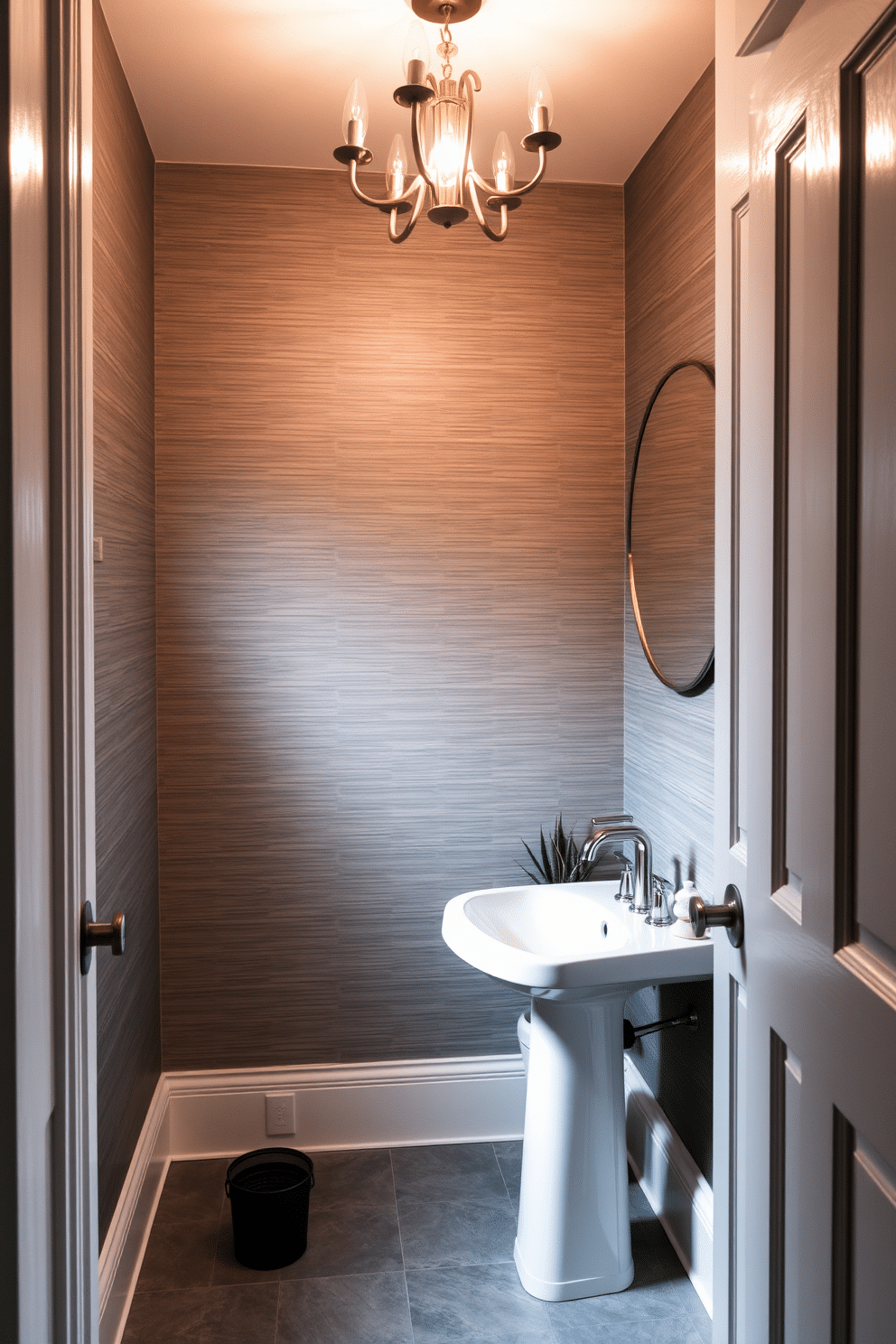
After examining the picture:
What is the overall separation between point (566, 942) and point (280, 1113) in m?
0.95

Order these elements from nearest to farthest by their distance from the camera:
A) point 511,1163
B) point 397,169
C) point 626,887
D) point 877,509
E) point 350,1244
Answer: point 877,509 < point 397,169 < point 350,1244 < point 626,887 < point 511,1163

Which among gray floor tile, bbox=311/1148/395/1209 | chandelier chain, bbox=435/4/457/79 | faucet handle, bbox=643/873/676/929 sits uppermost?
chandelier chain, bbox=435/4/457/79

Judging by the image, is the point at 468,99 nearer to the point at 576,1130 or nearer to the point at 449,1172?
the point at 576,1130

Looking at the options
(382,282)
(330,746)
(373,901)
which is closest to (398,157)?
(382,282)

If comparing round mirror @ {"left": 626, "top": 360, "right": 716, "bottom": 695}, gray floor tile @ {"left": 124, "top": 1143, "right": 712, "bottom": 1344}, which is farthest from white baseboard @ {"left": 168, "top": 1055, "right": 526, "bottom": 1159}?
round mirror @ {"left": 626, "top": 360, "right": 716, "bottom": 695}

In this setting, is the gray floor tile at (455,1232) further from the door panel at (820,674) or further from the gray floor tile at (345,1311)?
the door panel at (820,674)

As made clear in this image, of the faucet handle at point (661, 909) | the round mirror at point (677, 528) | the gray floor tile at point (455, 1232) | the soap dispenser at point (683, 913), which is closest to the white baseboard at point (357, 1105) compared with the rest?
the gray floor tile at point (455, 1232)

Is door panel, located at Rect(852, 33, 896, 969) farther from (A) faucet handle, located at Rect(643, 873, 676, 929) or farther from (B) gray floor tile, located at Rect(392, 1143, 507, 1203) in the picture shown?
(B) gray floor tile, located at Rect(392, 1143, 507, 1203)

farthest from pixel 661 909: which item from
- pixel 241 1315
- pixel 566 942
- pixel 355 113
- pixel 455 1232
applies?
pixel 355 113

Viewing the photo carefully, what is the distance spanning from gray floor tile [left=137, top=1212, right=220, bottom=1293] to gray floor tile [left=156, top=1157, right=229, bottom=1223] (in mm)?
31

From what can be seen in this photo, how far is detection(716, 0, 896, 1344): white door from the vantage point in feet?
2.61

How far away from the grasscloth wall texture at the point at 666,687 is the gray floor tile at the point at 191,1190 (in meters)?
1.14

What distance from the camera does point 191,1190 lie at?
2.40 metres

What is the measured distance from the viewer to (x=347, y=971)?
2613mm
